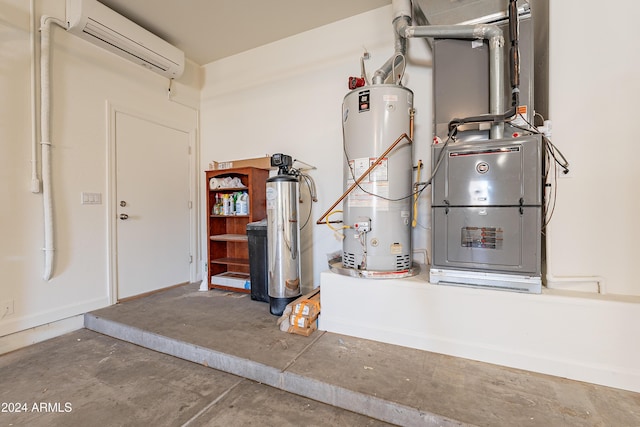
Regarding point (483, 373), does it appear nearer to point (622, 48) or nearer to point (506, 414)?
point (506, 414)

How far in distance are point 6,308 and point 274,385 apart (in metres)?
2.35

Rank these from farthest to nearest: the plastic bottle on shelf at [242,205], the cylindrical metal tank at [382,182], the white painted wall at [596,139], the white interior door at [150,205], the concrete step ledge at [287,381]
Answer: the plastic bottle on shelf at [242,205] < the white interior door at [150,205] < the cylindrical metal tank at [382,182] < the white painted wall at [596,139] < the concrete step ledge at [287,381]

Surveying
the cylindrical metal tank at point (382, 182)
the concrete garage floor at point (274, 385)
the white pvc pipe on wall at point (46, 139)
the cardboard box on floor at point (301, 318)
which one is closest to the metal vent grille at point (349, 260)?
the cylindrical metal tank at point (382, 182)

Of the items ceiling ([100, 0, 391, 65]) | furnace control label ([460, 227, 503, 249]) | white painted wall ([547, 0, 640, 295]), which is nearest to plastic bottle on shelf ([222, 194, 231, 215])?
ceiling ([100, 0, 391, 65])

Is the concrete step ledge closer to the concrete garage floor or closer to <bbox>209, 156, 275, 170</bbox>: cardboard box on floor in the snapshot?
the concrete garage floor

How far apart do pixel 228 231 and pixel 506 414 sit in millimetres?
3379

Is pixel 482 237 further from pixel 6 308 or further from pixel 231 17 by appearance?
pixel 6 308

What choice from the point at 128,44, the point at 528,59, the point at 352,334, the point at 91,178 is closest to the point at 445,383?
the point at 352,334

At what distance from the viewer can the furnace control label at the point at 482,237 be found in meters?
1.80

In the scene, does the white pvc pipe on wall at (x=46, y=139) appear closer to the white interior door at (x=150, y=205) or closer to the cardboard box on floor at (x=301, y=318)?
the white interior door at (x=150, y=205)

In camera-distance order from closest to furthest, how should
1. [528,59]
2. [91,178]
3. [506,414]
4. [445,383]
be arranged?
[506,414]
[445,383]
[528,59]
[91,178]

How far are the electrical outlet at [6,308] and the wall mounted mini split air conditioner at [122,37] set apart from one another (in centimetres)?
248

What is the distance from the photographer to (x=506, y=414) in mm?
1347

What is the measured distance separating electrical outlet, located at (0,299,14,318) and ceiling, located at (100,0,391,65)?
2.90 meters
